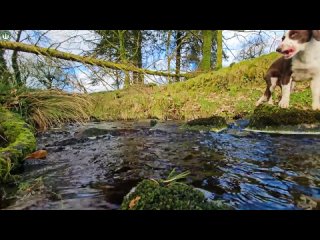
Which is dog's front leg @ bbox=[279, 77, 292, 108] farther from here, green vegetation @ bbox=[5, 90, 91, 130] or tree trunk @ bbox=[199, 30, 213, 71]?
tree trunk @ bbox=[199, 30, 213, 71]

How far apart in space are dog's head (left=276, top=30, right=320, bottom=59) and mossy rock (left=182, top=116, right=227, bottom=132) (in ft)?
3.89

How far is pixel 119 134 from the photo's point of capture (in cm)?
389

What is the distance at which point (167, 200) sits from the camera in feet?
4.92

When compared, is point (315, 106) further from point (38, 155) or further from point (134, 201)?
point (38, 155)

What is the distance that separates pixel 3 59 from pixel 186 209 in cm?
315

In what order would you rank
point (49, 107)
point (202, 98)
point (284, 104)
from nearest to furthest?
point (284, 104)
point (49, 107)
point (202, 98)

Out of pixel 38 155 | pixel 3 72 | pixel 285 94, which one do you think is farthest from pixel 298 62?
pixel 3 72

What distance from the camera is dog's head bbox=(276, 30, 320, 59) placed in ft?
9.91

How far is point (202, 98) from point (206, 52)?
1.63 metres

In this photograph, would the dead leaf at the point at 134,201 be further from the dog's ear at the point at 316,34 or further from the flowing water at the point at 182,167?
the dog's ear at the point at 316,34
